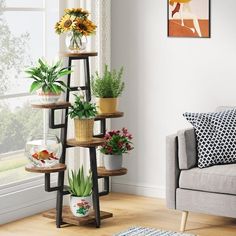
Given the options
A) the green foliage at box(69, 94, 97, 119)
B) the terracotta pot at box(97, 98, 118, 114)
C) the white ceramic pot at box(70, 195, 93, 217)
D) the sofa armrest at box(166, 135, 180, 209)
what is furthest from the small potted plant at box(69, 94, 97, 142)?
the sofa armrest at box(166, 135, 180, 209)

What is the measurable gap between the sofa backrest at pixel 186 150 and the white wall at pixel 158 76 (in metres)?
0.77

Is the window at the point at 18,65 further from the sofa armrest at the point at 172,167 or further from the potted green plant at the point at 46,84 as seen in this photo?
the sofa armrest at the point at 172,167

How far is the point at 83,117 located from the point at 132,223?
2.81ft

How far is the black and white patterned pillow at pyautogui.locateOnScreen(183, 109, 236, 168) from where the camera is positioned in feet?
16.6

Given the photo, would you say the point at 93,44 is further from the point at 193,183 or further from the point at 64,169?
the point at 193,183

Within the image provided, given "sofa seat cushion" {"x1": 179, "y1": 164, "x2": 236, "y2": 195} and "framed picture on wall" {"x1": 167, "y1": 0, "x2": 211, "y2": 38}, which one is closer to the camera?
"sofa seat cushion" {"x1": 179, "y1": 164, "x2": 236, "y2": 195}

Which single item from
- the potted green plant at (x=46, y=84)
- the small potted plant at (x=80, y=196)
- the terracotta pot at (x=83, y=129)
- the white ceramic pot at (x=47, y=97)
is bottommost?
the small potted plant at (x=80, y=196)

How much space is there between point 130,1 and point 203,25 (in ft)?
2.25

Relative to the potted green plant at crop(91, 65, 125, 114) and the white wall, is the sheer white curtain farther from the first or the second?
the potted green plant at crop(91, 65, 125, 114)

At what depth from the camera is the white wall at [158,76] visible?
570 cm

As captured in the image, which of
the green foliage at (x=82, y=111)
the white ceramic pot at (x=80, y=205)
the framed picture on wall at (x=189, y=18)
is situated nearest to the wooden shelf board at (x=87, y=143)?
the green foliage at (x=82, y=111)

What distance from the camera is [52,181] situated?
5781mm

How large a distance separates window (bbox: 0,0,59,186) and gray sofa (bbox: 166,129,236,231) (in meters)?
1.15

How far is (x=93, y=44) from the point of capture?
19.6 feet
